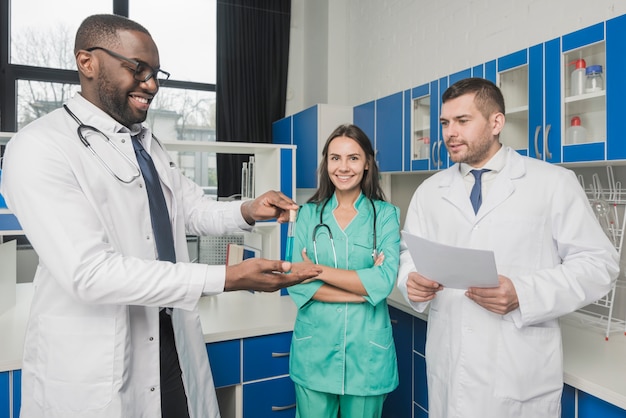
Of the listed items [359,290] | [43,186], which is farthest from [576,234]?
[43,186]

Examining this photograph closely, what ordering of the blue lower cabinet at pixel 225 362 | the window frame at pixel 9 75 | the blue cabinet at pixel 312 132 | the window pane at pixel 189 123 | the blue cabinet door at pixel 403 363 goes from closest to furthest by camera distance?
the blue lower cabinet at pixel 225 362 → the blue cabinet door at pixel 403 363 → the blue cabinet at pixel 312 132 → the window frame at pixel 9 75 → the window pane at pixel 189 123

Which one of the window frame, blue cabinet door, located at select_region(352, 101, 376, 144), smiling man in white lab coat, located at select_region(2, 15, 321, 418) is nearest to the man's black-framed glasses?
smiling man in white lab coat, located at select_region(2, 15, 321, 418)

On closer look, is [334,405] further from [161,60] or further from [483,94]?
[161,60]

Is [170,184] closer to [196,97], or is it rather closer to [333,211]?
[333,211]

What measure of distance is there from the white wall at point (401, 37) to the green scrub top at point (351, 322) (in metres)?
1.40

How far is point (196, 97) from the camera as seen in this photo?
169 inches

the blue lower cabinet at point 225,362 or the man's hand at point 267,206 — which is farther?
the blue lower cabinet at point 225,362

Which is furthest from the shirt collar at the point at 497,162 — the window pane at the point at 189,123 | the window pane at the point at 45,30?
the window pane at the point at 45,30

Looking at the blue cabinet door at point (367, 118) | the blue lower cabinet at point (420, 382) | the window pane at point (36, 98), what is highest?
the window pane at point (36, 98)

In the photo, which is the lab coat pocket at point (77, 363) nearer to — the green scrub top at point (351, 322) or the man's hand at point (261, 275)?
the man's hand at point (261, 275)

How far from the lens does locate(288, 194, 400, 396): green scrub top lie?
1.70m

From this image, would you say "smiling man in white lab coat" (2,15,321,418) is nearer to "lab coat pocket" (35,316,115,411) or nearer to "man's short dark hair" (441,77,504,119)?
"lab coat pocket" (35,316,115,411)

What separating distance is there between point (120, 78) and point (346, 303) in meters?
1.05

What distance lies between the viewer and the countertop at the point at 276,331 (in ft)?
4.72
